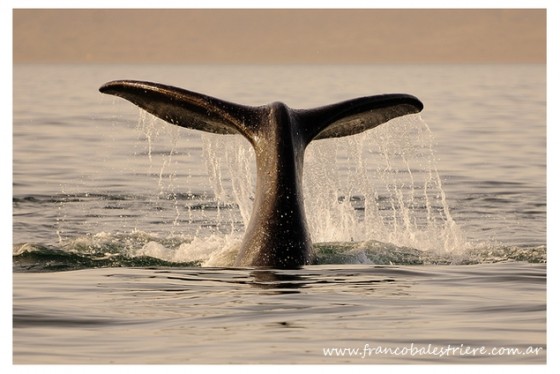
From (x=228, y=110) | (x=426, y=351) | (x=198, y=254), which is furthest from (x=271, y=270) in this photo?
(x=426, y=351)

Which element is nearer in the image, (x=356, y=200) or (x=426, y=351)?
(x=426, y=351)

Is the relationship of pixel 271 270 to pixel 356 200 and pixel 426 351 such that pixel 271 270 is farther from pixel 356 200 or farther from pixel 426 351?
pixel 356 200

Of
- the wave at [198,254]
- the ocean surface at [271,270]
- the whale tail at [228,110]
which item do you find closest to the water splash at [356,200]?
the ocean surface at [271,270]

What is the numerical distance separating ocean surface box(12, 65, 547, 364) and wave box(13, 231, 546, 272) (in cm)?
4

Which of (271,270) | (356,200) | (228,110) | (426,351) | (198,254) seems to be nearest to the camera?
(426,351)

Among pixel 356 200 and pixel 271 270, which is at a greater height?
pixel 356 200

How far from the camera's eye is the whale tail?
13797 millimetres

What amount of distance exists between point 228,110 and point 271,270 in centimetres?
205

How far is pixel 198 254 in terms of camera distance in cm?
1535

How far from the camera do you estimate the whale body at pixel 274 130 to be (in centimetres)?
1295

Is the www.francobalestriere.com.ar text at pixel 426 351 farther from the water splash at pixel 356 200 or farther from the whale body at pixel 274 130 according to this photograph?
the water splash at pixel 356 200

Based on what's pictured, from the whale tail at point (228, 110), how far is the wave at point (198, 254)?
151cm

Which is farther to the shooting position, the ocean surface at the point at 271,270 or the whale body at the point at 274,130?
the whale body at the point at 274,130

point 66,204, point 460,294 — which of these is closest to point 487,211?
point 66,204
